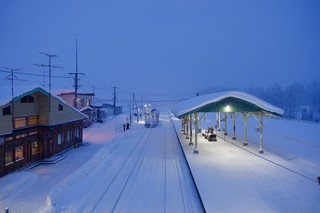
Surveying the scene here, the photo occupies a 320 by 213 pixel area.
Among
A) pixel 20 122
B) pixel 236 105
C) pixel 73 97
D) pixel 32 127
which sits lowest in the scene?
pixel 32 127

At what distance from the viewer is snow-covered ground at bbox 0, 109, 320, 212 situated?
9.37 meters

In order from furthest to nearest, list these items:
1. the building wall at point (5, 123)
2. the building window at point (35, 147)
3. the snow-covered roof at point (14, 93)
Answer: the building window at point (35, 147) < the snow-covered roof at point (14, 93) < the building wall at point (5, 123)

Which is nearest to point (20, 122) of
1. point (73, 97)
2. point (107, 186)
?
point (107, 186)

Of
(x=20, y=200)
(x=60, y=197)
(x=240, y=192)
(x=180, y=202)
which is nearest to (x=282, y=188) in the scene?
(x=240, y=192)

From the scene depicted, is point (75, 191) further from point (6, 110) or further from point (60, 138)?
point (60, 138)

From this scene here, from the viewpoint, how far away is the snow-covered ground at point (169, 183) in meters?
9.37

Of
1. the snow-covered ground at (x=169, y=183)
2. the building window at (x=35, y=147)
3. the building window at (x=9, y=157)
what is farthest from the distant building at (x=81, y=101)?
the building window at (x=9, y=157)

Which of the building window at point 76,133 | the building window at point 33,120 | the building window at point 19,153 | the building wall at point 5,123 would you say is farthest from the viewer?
the building window at point 76,133

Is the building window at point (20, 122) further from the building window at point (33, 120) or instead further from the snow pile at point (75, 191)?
the snow pile at point (75, 191)

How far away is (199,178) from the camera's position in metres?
12.0

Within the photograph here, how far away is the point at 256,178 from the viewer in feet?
39.9

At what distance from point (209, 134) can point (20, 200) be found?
1671cm

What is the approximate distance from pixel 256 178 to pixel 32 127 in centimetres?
1384

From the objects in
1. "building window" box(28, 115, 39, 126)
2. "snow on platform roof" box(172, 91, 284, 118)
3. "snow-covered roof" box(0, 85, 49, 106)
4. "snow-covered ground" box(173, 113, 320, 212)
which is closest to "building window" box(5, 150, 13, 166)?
"building window" box(28, 115, 39, 126)
